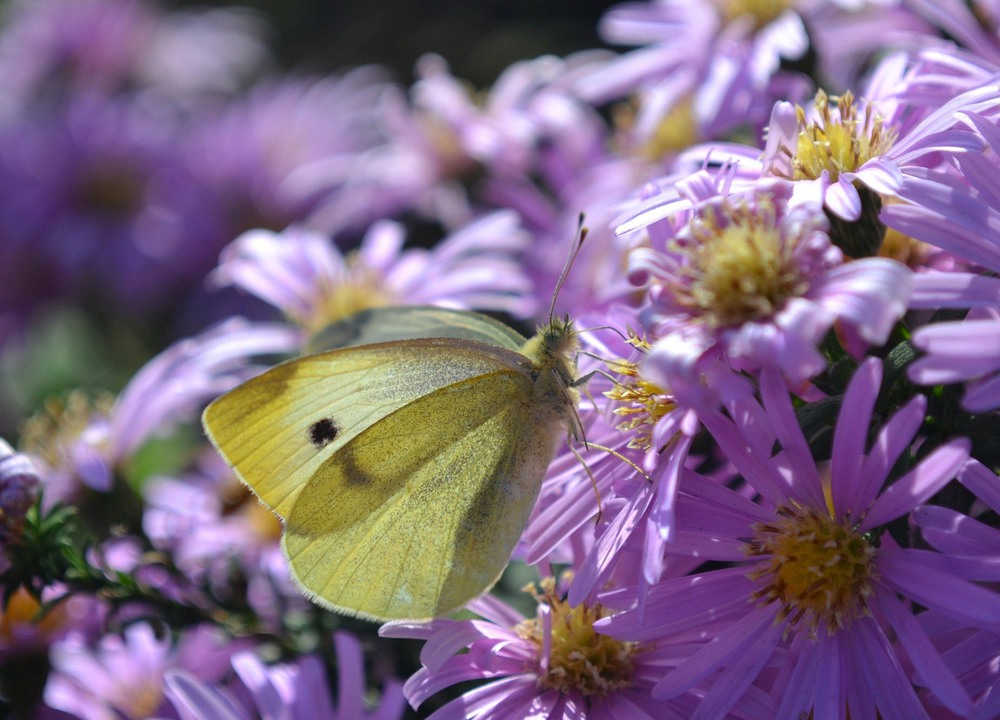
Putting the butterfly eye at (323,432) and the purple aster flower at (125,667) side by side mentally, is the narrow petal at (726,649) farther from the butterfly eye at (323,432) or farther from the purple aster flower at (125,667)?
the purple aster flower at (125,667)

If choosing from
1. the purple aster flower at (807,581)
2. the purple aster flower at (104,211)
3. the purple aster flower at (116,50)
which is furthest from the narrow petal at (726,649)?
the purple aster flower at (116,50)

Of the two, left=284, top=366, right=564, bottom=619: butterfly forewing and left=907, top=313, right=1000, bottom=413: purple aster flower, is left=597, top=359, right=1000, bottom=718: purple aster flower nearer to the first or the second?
left=907, top=313, right=1000, bottom=413: purple aster flower

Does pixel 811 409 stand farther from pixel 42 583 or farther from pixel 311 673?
pixel 42 583

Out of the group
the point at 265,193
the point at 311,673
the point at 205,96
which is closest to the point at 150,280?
the point at 265,193

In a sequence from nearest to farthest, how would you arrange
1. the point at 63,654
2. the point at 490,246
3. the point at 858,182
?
the point at 858,182 < the point at 63,654 < the point at 490,246

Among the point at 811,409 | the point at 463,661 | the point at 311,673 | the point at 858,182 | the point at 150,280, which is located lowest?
the point at 150,280

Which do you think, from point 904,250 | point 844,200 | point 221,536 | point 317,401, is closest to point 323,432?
point 317,401

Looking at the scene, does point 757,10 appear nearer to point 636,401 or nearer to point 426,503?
point 636,401
